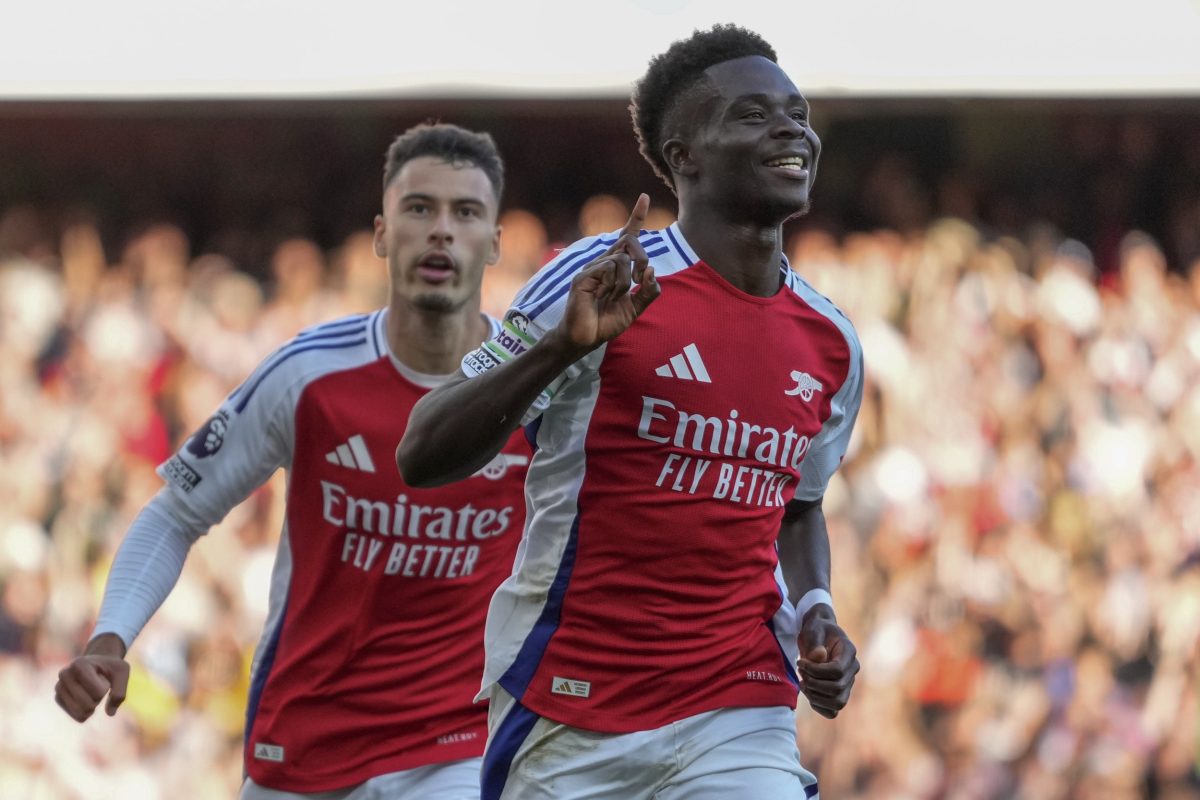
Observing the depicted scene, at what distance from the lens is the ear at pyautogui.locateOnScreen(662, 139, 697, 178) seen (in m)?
3.51

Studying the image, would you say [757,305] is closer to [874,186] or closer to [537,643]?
[537,643]

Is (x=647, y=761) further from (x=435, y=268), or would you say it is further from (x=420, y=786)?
(x=435, y=268)

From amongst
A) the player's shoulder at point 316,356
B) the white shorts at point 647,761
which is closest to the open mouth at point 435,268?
the player's shoulder at point 316,356

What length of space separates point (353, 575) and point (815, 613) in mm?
1259

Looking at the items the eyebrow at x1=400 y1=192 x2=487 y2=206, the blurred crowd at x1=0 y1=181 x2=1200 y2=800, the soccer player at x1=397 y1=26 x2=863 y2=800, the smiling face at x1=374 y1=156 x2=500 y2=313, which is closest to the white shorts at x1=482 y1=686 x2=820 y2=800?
the soccer player at x1=397 y1=26 x2=863 y2=800

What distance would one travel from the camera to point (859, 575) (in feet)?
27.9

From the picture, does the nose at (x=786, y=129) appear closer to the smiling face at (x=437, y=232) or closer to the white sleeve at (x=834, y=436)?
the white sleeve at (x=834, y=436)

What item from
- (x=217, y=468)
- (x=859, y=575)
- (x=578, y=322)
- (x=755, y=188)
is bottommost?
(x=859, y=575)

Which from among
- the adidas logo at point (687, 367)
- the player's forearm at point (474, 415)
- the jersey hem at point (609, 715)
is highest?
the adidas logo at point (687, 367)

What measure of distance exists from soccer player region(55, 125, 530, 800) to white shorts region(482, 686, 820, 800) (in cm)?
100

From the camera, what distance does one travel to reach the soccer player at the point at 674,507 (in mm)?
3217

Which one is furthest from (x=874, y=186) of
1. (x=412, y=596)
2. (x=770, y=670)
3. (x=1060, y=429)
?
(x=770, y=670)

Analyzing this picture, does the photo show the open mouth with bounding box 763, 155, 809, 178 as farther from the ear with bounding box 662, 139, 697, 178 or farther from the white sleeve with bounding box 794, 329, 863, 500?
the white sleeve with bounding box 794, 329, 863, 500

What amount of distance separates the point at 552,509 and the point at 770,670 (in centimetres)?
52
